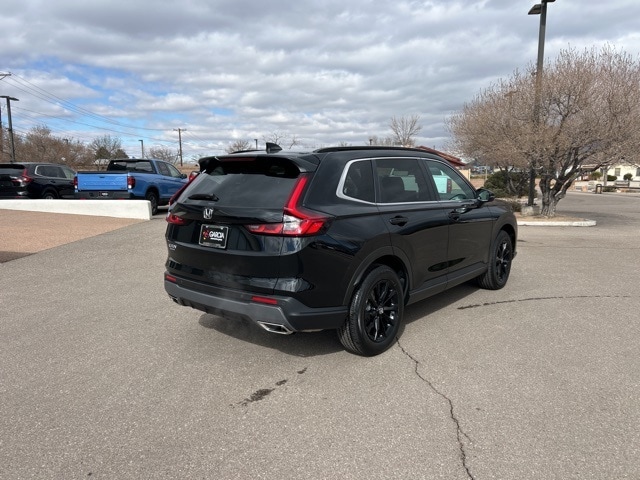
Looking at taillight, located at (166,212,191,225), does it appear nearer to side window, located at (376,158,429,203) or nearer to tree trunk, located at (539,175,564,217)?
side window, located at (376,158,429,203)

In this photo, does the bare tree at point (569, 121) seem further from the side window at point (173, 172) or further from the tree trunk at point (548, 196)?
the side window at point (173, 172)

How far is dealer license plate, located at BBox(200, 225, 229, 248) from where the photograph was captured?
12.0 ft

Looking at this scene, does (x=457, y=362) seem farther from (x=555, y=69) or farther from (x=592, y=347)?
(x=555, y=69)

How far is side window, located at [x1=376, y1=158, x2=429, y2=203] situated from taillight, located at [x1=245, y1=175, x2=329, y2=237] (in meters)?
0.92

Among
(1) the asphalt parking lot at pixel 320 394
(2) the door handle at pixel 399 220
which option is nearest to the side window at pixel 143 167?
(1) the asphalt parking lot at pixel 320 394

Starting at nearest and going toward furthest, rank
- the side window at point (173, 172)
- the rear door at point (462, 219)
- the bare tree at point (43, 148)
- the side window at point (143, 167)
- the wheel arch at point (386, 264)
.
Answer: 1. the wheel arch at point (386, 264)
2. the rear door at point (462, 219)
3. the side window at point (143, 167)
4. the side window at point (173, 172)
5. the bare tree at point (43, 148)

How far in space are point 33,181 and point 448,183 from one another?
15.9 meters

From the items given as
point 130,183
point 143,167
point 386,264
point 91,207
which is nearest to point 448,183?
point 386,264

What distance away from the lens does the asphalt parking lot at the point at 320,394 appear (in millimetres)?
2617

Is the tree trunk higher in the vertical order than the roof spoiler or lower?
lower

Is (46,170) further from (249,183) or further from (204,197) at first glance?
(249,183)

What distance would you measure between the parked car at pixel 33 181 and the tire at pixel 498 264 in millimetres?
16037

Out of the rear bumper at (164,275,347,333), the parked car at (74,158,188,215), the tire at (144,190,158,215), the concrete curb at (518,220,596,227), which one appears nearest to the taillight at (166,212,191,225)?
the rear bumper at (164,275,347,333)

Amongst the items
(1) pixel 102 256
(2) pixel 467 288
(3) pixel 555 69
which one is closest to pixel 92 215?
(1) pixel 102 256
